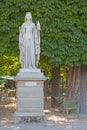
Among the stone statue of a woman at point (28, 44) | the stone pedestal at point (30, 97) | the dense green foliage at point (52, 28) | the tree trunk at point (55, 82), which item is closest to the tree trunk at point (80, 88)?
the dense green foliage at point (52, 28)

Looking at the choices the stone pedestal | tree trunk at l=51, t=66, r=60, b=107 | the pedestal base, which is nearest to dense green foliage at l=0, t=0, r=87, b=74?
the stone pedestal

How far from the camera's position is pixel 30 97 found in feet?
38.1

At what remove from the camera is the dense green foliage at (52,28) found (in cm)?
1393

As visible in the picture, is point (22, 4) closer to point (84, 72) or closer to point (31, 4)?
point (31, 4)

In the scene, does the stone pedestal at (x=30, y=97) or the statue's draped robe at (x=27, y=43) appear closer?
the stone pedestal at (x=30, y=97)

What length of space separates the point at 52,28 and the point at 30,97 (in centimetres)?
361

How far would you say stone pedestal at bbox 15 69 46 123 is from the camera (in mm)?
11562

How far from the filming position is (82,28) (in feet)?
46.6

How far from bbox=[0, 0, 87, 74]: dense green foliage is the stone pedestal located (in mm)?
2535

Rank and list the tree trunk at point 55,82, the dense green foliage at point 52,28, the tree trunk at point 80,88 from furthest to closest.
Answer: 1. the tree trunk at point 55,82
2. the tree trunk at point 80,88
3. the dense green foliage at point 52,28

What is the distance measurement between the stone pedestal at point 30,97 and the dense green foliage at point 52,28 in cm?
253

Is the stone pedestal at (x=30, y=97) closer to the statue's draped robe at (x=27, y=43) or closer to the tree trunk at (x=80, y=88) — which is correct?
the statue's draped robe at (x=27, y=43)

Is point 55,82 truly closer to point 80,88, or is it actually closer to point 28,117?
point 80,88

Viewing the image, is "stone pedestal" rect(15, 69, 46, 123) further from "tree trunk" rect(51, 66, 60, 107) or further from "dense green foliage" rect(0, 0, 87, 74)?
"tree trunk" rect(51, 66, 60, 107)
